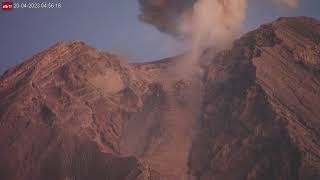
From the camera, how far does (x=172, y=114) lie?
341 ft

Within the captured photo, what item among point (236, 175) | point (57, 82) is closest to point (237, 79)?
point (236, 175)

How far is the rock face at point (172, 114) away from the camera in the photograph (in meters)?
90.1

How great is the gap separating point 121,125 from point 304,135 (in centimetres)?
3075

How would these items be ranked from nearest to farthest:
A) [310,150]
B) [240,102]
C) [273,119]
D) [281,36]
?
[310,150] < [273,119] < [240,102] < [281,36]

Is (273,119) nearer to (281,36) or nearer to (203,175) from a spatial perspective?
(203,175)

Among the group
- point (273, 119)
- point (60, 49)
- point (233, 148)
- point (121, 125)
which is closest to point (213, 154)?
point (233, 148)

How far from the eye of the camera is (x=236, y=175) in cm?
8962

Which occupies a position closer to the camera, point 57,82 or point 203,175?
point 203,175

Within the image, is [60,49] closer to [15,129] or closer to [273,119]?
[15,129]

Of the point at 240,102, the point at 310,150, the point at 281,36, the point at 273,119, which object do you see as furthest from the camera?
the point at 281,36

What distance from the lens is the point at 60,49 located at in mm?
112562

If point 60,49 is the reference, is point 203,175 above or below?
below

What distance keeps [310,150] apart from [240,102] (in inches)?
648

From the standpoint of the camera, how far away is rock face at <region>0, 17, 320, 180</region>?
296 feet
